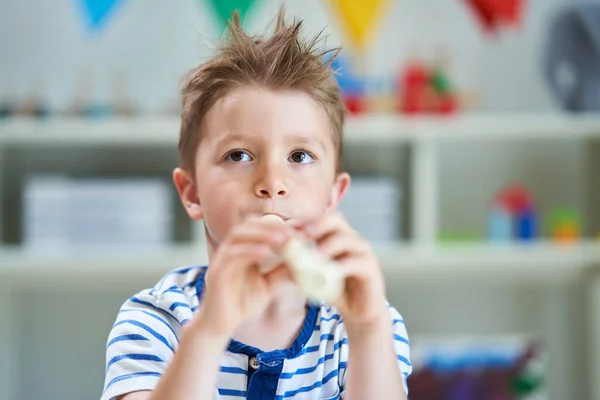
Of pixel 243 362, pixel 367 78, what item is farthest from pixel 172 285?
pixel 367 78

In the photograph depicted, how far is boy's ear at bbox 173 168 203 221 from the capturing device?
65cm

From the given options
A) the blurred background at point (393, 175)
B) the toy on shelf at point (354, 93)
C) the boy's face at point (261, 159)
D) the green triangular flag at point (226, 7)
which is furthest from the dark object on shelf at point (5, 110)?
the boy's face at point (261, 159)

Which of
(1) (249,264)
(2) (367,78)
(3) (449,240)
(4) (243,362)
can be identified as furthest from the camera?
(2) (367,78)

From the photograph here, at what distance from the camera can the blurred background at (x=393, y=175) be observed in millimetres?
1917

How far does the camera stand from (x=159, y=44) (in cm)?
218

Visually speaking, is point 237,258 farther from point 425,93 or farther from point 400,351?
point 425,93

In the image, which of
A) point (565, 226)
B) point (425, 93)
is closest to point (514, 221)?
point (565, 226)

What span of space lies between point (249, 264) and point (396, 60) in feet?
6.03

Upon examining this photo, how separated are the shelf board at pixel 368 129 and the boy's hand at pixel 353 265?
1.42 meters

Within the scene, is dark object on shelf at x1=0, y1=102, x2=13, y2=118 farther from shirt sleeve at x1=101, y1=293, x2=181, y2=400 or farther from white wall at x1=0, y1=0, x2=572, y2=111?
shirt sleeve at x1=101, y1=293, x2=181, y2=400

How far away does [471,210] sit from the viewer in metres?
2.26

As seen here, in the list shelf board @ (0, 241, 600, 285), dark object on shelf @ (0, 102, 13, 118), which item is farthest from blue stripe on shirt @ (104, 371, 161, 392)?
dark object on shelf @ (0, 102, 13, 118)

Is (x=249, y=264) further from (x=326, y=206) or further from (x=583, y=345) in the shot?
(x=583, y=345)

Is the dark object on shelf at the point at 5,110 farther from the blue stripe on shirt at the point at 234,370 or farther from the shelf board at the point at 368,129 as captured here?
the blue stripe on shirt at the point at 234,370
